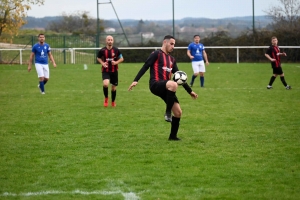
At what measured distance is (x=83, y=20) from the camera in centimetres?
5738

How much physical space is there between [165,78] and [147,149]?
145cm

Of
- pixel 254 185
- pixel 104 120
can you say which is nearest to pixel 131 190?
pixel 254 185

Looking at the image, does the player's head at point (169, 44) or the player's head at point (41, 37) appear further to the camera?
the player's head at point (41, 37)

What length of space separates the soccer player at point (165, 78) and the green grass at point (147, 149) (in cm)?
45

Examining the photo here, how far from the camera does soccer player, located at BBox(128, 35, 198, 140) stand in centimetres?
873

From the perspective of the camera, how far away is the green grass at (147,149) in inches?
240

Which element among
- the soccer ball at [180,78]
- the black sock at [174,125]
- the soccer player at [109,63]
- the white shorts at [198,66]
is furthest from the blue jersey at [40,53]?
the black sock at [174,125]

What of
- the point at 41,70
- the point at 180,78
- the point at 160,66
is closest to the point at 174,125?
the point at 180,78

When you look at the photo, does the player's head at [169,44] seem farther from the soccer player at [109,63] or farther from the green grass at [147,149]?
the soccer player at [109,63]

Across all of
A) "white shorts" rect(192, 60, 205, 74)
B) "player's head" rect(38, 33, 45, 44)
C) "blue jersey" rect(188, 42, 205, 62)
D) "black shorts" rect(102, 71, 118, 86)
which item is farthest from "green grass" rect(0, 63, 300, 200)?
"blue jersey" rect(188, 42, 205, 62)

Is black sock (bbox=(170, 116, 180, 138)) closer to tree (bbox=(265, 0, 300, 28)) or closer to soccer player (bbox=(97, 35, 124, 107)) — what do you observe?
soccer player (bbox=(97, 35, 124, 107))

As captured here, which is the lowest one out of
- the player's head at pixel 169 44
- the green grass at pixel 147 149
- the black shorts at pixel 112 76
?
the green grass at pixel 147 149

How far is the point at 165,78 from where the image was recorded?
9.03 meters

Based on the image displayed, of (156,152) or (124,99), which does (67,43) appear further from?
(156,152)
